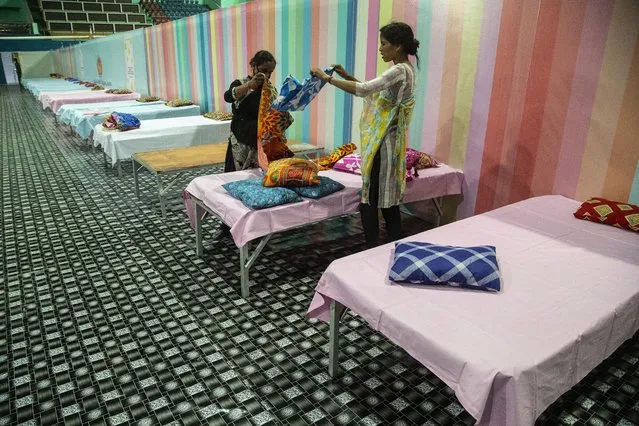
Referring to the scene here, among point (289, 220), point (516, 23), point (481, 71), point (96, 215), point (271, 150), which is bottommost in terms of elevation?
point (96, 215)

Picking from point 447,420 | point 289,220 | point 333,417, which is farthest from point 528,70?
point 333,417

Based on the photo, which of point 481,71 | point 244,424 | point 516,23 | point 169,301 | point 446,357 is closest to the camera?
point 446,357

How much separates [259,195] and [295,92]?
0.72 m

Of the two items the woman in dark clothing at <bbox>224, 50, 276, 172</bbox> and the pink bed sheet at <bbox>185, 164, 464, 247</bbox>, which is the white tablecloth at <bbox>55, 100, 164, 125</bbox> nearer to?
the woman in dark clothing at <bbox>224, 50, 276, 172</bbox>

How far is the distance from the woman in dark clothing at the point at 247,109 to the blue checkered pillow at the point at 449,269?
5.60ft

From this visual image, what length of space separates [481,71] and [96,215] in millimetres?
3331

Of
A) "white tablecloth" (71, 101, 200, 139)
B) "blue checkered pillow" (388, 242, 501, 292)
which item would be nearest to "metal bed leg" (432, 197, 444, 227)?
"blue checkered pillow" (388, 242, 501, 292)

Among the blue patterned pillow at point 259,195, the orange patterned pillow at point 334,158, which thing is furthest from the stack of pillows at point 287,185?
the orange patterned pillow at point 334,158

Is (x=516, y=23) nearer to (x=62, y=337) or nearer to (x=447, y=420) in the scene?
(x=447, y=420)

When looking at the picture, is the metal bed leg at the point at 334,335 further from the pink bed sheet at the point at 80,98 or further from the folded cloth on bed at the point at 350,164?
the pink bed sheet at the point at 80,98

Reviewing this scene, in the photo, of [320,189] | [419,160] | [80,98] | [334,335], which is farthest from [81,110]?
[334,335]

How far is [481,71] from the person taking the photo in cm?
312

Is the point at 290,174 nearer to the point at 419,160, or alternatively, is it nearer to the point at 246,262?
the point at 246,262

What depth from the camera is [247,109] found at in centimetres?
310
